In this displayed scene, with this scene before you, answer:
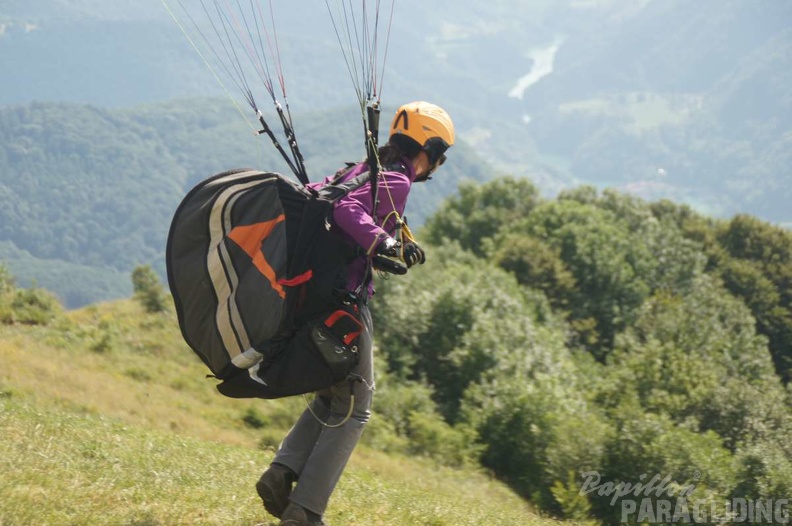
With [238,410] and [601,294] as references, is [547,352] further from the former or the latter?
[601,294]

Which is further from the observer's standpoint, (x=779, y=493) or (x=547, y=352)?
(x=547, y=352)

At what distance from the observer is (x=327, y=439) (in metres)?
5.60

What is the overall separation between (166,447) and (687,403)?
20.2m

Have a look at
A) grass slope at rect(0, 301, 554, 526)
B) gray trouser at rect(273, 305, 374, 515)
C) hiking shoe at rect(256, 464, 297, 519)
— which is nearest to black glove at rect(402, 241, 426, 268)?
gray trouser at rect(273, 305, 374, 515)

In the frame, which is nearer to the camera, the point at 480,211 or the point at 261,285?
the point at 261,285

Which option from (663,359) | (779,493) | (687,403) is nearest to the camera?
(779,493)

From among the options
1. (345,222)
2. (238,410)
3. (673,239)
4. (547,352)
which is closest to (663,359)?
(547,352)

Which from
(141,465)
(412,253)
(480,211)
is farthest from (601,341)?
(412,253)

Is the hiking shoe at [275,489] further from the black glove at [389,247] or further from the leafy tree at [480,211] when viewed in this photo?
the leafy tree at [480,211]

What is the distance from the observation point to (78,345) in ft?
64.3

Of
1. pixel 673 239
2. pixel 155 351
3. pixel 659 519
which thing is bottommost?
pixel 659 519

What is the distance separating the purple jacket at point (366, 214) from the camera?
514 cm

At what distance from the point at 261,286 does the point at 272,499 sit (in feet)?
4.79

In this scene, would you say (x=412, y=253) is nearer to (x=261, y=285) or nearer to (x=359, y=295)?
(x=359, y=295)
